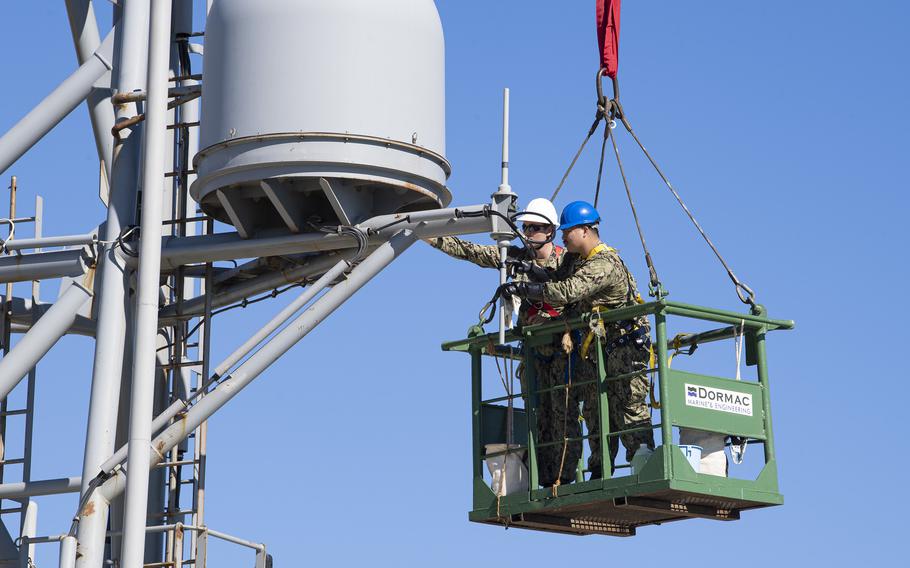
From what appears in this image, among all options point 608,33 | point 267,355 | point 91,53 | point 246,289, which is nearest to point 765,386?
point 608,33

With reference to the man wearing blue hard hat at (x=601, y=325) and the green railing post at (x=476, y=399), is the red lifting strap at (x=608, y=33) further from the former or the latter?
the green railing post at (x=476, y=399)

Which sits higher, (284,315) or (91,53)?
(91,53)

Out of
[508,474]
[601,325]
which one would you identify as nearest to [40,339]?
[508,474]

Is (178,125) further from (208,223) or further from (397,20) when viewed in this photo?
(397,20)

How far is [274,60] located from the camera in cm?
1827

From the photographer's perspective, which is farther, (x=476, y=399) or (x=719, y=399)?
(x=476, y=399)

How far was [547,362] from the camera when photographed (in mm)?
17172

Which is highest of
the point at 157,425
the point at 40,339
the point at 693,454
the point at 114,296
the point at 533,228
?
the point at 533,228

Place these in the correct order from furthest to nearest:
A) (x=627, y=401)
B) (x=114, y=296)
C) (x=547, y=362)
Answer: (x=114, y=296) < (x=547, y=362) < (x=627, y=401)

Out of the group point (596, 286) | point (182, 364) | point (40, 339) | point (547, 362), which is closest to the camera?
point (596, 286)

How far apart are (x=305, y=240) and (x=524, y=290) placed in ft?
9.17

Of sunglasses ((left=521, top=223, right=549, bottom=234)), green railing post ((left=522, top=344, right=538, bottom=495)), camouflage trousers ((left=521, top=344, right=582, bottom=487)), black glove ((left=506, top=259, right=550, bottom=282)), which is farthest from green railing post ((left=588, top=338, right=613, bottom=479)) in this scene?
sunglasses ((left=521, top=223, right=549, bottom=234))

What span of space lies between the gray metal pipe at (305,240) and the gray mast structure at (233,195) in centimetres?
2

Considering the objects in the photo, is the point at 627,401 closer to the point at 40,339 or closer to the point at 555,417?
the point at 555,417
